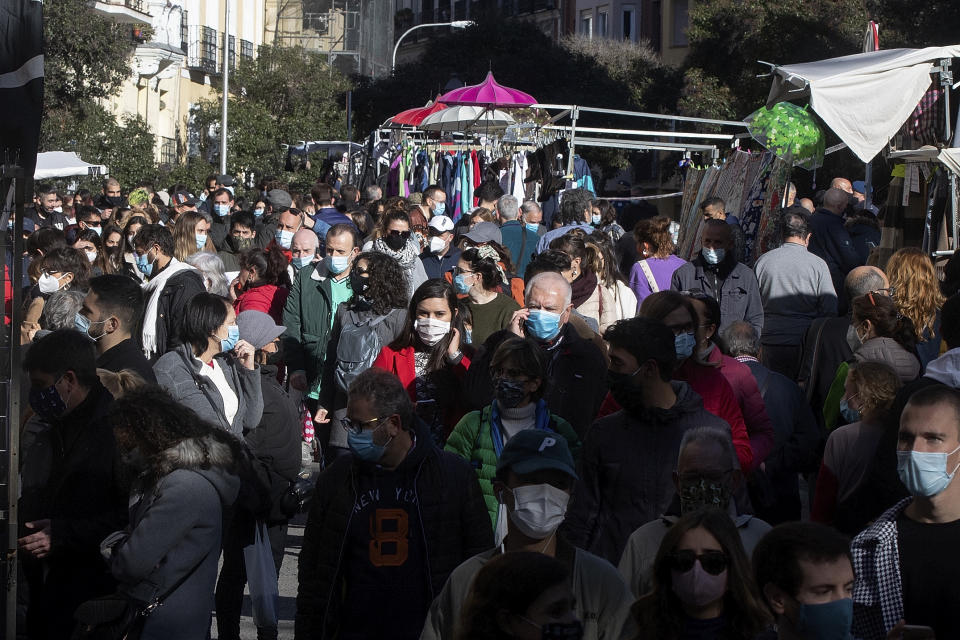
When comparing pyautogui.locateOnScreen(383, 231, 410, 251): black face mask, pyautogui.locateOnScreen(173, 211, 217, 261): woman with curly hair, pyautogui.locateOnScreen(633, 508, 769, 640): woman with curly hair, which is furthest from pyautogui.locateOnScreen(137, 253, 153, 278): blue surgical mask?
pyautogui.locateOnScreen(633, 508, 769, 640): woman with curly hair

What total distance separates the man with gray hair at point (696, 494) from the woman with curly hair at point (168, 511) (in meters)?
1.56

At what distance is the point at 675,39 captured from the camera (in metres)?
52.9

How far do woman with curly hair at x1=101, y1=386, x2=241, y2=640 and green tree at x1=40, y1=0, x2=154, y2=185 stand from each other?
90.1 feet

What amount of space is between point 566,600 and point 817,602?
1.04 meters

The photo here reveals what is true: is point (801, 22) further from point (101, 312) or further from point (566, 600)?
point (566, 600)

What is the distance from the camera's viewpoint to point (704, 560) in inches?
150

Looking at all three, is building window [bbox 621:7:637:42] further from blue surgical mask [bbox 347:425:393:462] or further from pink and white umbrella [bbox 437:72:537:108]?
blue surgical mask [bbox 347:425:393:462]

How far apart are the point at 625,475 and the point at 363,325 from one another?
9.50ft

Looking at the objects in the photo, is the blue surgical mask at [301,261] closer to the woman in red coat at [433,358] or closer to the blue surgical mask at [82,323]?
the woman in red coat at [433,358]

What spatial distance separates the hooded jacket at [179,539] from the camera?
4852 millimetres

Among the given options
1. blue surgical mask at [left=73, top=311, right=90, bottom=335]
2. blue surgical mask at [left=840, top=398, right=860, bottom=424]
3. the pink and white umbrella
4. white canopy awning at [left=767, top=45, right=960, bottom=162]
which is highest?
the pink and white umbrella

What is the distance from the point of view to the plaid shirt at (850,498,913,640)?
14.3ft

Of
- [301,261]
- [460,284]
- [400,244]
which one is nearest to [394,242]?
[400,244]

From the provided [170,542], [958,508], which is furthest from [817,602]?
[170,542]
